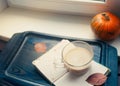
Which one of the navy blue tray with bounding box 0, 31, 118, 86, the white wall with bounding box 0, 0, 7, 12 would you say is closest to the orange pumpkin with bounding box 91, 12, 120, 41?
the navy blue tray with bounding box 0, 31, 118, 86

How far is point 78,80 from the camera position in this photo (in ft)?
2.04

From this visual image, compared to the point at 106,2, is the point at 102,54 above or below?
below

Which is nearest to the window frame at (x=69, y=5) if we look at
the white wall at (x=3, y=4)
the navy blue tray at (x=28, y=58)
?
the white wall at (x=3, y=4)

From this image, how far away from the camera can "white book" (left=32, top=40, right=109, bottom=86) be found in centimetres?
62

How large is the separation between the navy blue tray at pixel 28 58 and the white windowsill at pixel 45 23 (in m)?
0.05

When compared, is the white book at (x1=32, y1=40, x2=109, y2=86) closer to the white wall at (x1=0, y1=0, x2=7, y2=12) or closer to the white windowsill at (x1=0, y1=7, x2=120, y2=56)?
the white windowsill at (x1=0, y1=7, x2=120, y2=56)

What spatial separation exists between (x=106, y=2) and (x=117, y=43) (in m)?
0.15

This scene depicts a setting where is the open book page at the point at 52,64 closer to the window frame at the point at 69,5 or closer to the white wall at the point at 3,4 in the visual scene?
the window frame at the point at 69,5

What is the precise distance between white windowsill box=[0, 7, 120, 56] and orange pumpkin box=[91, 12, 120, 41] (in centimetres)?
4

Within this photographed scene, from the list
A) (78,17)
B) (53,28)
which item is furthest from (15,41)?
(78,17)

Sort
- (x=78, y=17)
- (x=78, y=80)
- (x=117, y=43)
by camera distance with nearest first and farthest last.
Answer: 1. (x=78, y=80)
2. (x=117, y=43)
3. (x=78, y=17)

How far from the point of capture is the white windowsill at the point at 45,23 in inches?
31.0

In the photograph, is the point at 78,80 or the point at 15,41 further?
the point at 15,41

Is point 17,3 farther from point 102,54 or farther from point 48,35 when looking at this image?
point 102,54
